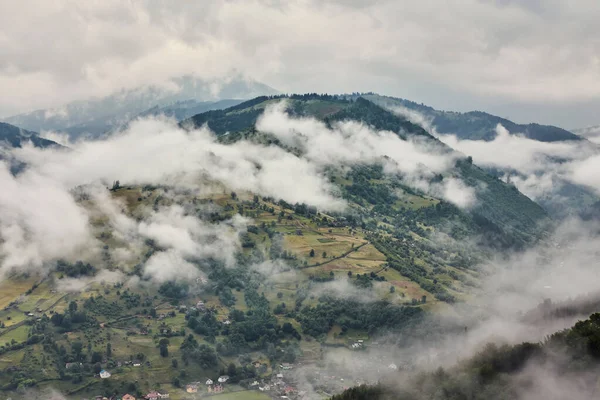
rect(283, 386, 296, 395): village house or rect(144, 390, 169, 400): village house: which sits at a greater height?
rect(144, 390, 169, 400): village house

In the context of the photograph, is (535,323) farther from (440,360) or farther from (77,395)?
(77,395)

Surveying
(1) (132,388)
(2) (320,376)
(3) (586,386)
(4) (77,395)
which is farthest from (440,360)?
(4) (77,395)

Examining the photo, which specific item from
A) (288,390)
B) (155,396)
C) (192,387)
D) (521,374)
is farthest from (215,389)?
(521,374)

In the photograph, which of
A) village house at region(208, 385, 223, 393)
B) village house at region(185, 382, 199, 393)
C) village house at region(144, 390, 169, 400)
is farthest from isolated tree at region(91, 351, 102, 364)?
village house at region(208, 385, 223, 393)

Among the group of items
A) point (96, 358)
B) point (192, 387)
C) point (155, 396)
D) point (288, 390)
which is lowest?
point (288, 390)

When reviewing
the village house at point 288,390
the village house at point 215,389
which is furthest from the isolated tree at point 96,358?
the village house at point 288,390

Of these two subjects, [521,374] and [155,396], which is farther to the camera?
[155,396]

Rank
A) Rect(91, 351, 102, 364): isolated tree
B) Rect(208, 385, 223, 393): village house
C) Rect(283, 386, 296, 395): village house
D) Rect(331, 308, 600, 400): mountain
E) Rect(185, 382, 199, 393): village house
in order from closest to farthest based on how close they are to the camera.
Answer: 1. Rect(331, 308, 600, 400): mountain
2. Rect(283, 386, 296, 395): village house
3. Rect(185, 382, 199, 393): village house
4. Rect(208, 385, 223, 393): village house
5. Rect(91, 351, 102, 364): isolated tree

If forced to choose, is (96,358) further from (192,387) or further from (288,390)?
(288,390)

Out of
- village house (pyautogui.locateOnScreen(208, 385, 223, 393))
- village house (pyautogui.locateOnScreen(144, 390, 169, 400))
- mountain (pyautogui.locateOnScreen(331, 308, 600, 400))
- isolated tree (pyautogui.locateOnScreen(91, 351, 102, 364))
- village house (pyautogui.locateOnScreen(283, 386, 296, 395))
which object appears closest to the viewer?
mountain (pyautogui.locateOnScreen(331, 308, 600, 400))

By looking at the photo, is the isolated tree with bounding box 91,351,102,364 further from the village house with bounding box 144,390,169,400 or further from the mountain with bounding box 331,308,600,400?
the mountain with bounding box 331,308,600,400

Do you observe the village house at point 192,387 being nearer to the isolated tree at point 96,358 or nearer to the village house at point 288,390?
the village house at point 288,390
